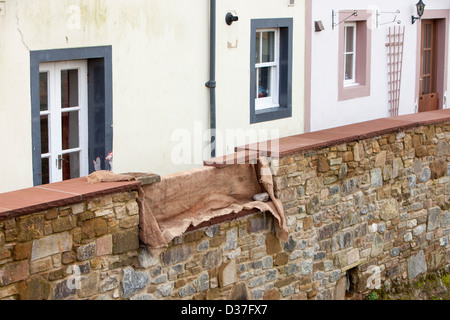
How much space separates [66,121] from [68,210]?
85.0 inches

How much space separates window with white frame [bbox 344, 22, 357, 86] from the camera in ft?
39.8

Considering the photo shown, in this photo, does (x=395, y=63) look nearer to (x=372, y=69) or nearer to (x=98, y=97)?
(x=372, y=69)

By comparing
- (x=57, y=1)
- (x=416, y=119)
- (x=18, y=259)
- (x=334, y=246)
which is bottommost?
(x=334, y=246)

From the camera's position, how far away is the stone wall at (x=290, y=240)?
636 centimetres

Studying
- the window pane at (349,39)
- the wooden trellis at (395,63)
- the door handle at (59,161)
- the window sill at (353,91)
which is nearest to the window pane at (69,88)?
the door handle at (59,161)

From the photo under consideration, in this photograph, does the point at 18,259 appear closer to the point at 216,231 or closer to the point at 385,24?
the point at 216,231

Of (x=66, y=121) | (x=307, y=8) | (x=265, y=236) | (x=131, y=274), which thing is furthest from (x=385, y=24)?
(x=131, y=274)

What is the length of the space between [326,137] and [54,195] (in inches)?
163

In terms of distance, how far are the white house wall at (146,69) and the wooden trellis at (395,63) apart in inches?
102

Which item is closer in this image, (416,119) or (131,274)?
(131,274)

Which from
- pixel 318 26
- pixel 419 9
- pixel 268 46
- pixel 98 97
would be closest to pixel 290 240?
pixel 98 97

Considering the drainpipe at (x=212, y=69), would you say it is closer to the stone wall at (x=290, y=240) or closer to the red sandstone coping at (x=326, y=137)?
the red sandstone coping at (x=326, y=137)

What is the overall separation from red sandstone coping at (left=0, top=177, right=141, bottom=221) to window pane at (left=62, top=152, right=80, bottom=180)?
1.36 metres

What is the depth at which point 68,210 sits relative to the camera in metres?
6.39
